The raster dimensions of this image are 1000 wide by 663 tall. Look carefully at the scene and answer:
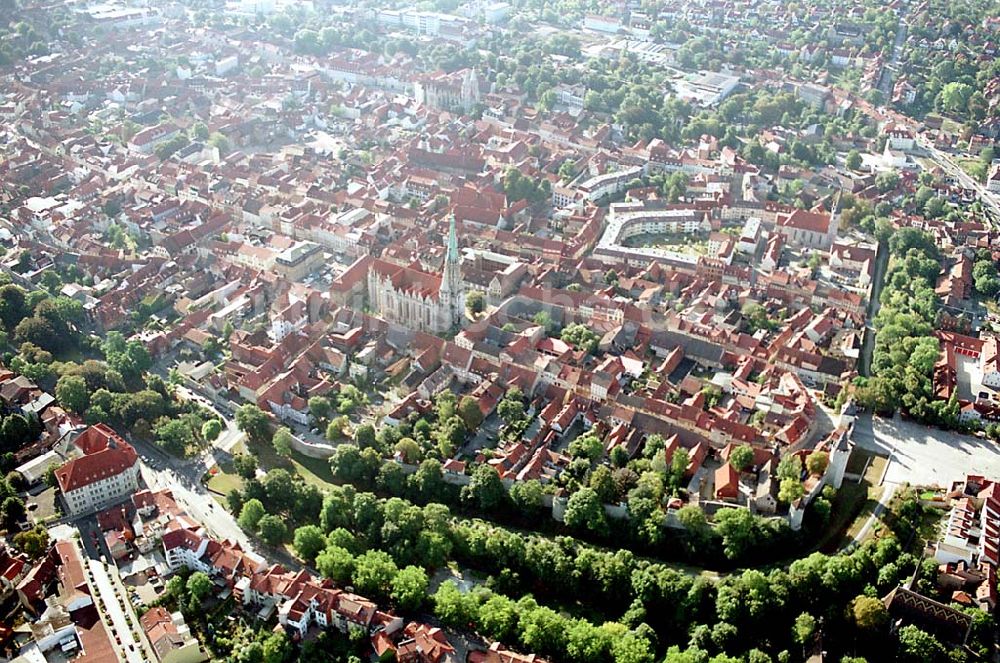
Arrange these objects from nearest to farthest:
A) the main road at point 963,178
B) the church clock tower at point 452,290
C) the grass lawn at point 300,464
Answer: the grass lawn at point 300,464, the church clock tower at point 452,290, the main road at point 963,178

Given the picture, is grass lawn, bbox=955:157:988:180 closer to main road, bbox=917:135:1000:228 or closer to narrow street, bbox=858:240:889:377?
main road, bbox=917:135:1000:228

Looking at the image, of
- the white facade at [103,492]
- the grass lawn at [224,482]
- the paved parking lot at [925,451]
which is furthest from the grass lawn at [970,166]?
the white facade at [103,492]

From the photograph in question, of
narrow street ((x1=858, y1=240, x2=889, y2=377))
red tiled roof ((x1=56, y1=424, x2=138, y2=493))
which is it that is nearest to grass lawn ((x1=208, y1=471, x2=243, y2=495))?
red tiled roof ((x1=56, y1=424, x2=138, y2=493))

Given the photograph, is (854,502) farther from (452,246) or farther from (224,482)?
(224,482)

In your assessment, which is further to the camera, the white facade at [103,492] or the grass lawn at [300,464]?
the grass lawn at [300,464]

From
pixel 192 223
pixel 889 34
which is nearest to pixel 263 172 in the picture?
pixel 192 223

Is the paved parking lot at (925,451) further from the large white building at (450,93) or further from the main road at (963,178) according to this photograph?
the large white building at (450,93)

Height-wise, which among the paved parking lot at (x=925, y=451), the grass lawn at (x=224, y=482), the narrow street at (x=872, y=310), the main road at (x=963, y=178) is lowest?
the grass lawn at (x=224, y=482)
